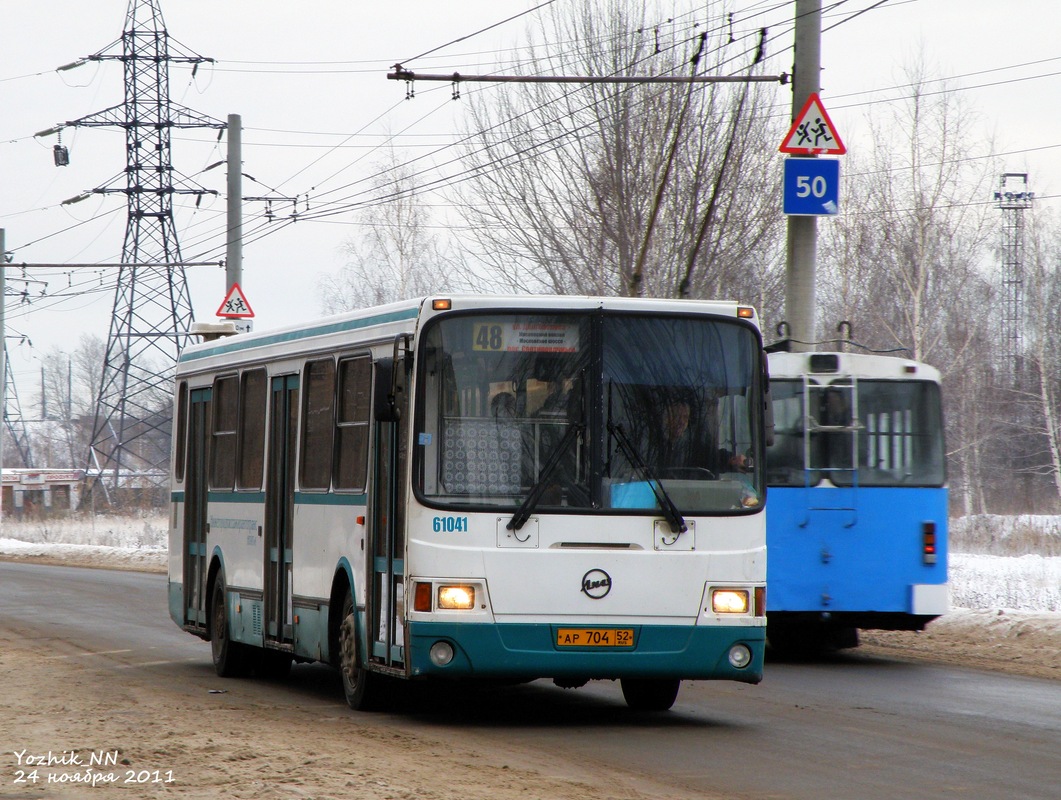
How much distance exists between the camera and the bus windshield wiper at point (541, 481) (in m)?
10.1

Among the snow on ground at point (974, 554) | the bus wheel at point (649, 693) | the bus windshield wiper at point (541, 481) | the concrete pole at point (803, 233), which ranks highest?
the concrete pole at point (803, 233)

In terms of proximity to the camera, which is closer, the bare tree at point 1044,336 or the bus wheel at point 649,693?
the bus wheel at point 649,693

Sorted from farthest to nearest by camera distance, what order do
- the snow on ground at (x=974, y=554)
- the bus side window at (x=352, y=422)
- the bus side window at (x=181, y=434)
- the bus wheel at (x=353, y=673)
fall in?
the snow on ground at (x=974, y=554)
the bus side window at (x=181, y=434)
the bus side window at (x=352, y=422)
the bus wheel at (x=353, y=673)

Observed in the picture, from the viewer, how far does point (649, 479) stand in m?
10.4

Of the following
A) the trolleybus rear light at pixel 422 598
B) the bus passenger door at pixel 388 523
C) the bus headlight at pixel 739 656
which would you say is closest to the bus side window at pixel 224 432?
the bus passenger door at pixel 388 523

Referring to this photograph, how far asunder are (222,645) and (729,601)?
5.58 metres

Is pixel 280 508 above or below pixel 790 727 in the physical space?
above

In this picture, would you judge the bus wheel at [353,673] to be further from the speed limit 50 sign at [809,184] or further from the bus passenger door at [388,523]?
the speed limit 50 sign at [809,184]

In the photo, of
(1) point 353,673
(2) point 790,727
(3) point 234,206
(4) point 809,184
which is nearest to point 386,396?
(1) point 353,673

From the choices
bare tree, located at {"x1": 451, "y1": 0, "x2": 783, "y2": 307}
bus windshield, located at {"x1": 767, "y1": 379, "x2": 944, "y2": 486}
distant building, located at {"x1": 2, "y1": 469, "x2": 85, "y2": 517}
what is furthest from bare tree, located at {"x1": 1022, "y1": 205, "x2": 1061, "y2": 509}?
distant building, located at {"x1": 2, "y1": 469, "x2": 85, "y2": 517}

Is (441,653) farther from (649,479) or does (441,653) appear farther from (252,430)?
(252,430)

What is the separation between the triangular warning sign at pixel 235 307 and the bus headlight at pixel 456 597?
16.0m

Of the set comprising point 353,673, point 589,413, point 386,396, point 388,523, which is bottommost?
point 353,673

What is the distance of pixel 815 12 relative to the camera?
17750 millimetres
